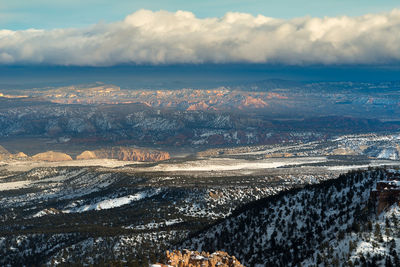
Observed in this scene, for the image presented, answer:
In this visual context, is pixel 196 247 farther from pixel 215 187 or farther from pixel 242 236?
pixel 215 187

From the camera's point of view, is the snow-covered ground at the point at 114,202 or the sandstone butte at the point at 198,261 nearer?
the sandstone butte at the point at 198,261

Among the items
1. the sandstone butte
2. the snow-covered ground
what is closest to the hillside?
the sandstone butte

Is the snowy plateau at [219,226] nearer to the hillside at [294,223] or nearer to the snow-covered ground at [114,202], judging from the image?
the hillside at [294,223]

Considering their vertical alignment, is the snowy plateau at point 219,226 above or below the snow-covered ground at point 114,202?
above

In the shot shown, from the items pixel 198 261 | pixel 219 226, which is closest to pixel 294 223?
pixel 219 226

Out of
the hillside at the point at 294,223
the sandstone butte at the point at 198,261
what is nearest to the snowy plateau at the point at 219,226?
the hillside at the point at 294,223

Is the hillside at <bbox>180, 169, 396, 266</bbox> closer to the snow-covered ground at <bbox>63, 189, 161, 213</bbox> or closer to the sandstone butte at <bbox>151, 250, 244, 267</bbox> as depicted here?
the sandstone butte at <bbox>151, 250, 244, 267</bbox>

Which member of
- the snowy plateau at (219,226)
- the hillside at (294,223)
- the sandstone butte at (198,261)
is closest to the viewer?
the sandstone butte at (198,261)

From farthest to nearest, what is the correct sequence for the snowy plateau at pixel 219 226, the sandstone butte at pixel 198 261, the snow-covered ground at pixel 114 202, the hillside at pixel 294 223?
the snow-covered ground at pixel 114 202 → the hillside at pixel 294 223 → the snowy plateau at pixel 219 226 → the sandstone butte at pixel 198 261

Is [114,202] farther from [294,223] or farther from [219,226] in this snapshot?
[294,223]
